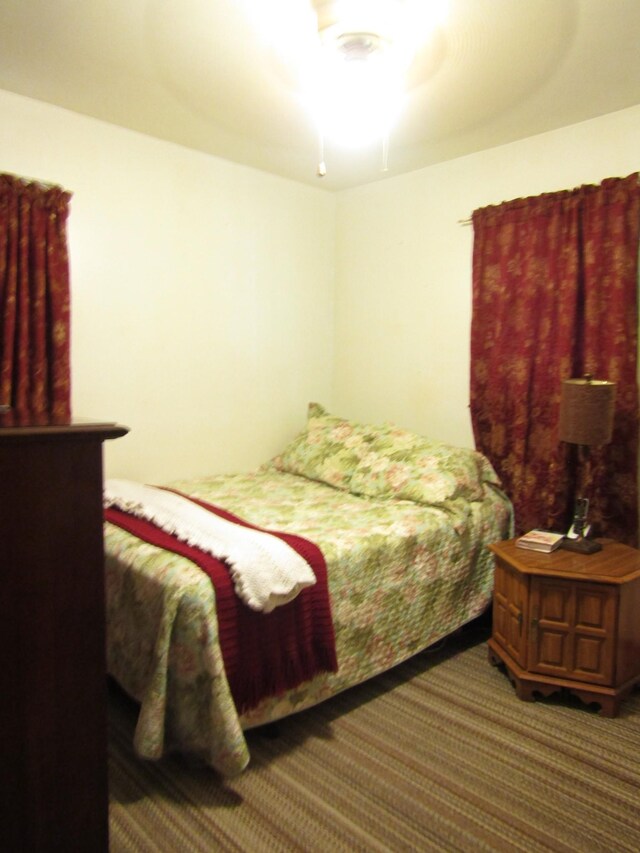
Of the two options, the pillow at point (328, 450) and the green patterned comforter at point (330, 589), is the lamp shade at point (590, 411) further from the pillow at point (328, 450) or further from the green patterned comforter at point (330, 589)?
the pillow at point (328, 450)

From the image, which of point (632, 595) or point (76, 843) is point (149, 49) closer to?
point (76, 843)

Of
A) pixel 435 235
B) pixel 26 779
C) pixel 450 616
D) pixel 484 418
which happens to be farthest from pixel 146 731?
pixel 435 235

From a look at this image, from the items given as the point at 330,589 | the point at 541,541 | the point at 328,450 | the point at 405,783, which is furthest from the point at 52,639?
the point at 328,450

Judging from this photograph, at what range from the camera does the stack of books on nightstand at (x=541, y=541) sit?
7.77ft

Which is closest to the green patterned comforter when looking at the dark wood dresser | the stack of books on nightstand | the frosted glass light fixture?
the stack of books on nightstand

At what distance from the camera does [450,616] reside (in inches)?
99.9

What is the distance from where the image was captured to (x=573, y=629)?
217 cm

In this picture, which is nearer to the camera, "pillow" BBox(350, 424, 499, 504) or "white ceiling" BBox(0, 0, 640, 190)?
"white ceiling" BBox(0, 0, 640, 190)

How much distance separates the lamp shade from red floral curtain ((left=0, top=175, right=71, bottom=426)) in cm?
216

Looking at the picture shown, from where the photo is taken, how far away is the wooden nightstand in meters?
2.11

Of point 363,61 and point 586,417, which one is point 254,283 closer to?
point 363,61

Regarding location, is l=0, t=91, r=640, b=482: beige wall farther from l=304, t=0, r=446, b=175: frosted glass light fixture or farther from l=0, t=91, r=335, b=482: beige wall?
l=304, t=0, r=446, b=175: frosted glass light fixture

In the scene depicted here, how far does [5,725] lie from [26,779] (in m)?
0.11

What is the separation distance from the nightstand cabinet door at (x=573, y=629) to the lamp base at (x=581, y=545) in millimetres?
245
